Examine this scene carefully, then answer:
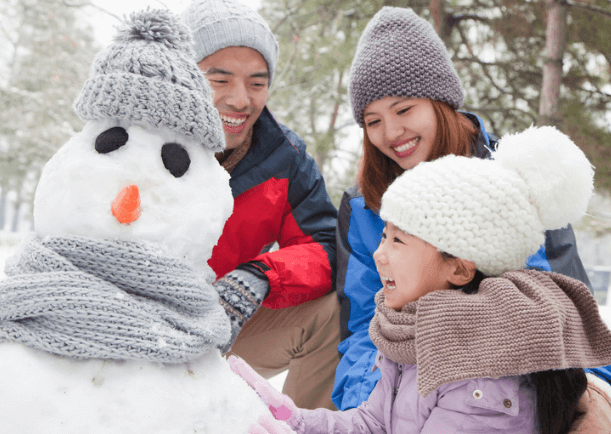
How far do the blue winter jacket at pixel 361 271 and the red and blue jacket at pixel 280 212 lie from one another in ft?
0.28

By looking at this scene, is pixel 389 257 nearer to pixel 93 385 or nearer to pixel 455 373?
pixel 455 373

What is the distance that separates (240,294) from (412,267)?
461mm

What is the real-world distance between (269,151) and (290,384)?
3.38 ft

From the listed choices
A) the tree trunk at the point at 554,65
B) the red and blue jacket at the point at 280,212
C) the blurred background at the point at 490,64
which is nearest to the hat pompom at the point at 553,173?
the red and blue jacket at the point at 280,212

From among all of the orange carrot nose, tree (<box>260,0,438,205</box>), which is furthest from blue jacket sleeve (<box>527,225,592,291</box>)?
tree (<box>260,0,438,205</box>)

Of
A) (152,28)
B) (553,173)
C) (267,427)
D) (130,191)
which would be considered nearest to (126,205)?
(130,191)

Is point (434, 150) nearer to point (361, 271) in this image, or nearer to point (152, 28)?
point (361, 271)

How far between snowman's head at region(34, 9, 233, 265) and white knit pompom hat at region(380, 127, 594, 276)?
50cm

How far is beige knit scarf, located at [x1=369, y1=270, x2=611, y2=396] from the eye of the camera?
41.4 inches

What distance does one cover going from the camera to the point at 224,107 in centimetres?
181

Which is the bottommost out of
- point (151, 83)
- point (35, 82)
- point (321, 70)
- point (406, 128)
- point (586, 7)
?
point (35, 82)

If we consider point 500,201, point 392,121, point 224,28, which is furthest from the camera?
point 392,121

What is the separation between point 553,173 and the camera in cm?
117

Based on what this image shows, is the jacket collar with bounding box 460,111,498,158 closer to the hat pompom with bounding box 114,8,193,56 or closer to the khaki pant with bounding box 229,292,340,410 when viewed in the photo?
the khaki pant with bounding box 229,292,340,410
